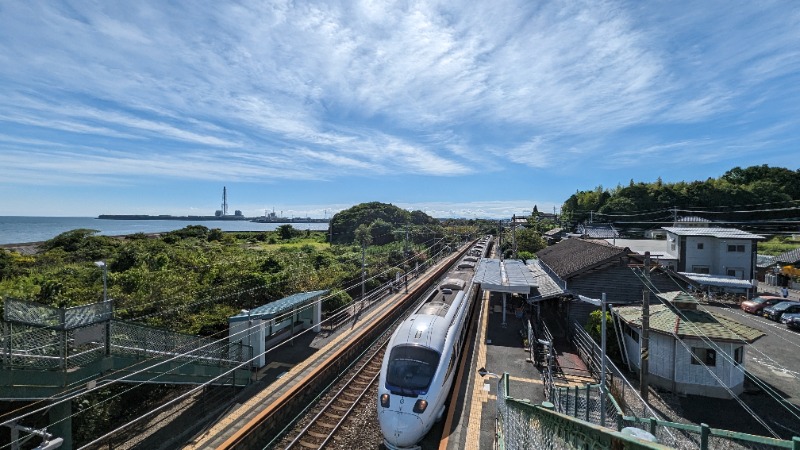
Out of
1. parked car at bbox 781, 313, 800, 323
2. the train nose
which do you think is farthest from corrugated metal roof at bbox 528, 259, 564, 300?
parked car at bbox 781, 313, 800, 323

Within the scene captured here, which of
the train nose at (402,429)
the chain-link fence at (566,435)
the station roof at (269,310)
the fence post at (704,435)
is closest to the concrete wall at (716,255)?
the station roof at (269,310)

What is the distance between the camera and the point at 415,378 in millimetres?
10328

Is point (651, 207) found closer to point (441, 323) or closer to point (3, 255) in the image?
point (441, 323)

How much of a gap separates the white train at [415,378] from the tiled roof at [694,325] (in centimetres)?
762

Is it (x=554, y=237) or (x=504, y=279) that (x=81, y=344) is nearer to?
(x=504, y=279)

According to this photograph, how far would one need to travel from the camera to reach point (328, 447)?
33.8ft

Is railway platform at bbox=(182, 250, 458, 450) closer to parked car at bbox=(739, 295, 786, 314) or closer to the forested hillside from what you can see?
parked car at bbox=(739, 295, 786, 314)

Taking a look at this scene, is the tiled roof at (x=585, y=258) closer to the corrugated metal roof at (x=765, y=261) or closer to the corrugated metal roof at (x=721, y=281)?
the corrugated metal roof at (x=721, y=281)

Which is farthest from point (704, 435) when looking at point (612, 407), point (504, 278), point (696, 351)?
point (504, 278)

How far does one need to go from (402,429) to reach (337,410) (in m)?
3.62

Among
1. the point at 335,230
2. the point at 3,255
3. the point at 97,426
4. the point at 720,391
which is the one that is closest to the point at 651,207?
the point at 335,230

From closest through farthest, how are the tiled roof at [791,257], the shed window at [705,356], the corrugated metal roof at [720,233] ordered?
the shed window at [705,356]
the corrugated metal roof at [720,233]
the tiled roof at [791,257]

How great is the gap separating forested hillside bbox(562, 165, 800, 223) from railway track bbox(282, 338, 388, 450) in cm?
5124

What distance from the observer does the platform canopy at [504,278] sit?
1955 cm
